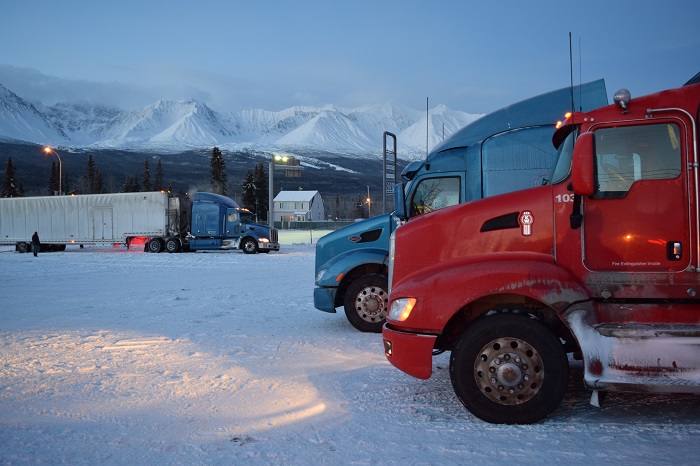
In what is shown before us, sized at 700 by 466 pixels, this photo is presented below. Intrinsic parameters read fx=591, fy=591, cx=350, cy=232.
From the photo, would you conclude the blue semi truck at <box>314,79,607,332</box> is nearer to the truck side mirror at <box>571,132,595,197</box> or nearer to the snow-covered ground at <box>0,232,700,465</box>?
the snow-covered ground at <box>0,232,700,465</box>

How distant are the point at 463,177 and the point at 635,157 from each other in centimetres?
445

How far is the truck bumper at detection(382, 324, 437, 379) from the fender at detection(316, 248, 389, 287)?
387cm

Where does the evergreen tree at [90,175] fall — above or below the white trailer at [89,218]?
above

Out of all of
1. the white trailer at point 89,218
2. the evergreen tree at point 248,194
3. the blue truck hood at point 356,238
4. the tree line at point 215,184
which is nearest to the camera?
the blue truck hood at point 356,238

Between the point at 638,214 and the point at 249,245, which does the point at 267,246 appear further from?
the point at 638,214

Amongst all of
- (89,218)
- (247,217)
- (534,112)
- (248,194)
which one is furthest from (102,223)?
(248,194)

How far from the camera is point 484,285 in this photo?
15.9 feet

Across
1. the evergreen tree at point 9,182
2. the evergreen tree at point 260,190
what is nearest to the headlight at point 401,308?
the evergreen tree at point 260,190

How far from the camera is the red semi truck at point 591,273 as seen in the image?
4652mm

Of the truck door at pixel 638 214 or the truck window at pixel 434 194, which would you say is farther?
the truck window at pixel 434 194

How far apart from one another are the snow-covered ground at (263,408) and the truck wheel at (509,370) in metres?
0.16

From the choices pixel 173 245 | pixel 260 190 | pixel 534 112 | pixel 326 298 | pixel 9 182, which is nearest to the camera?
pixel 534 112

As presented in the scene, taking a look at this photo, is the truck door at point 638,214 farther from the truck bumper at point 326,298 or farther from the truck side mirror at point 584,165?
the truck bumper at point 326,298

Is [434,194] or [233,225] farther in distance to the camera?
[233,225]
